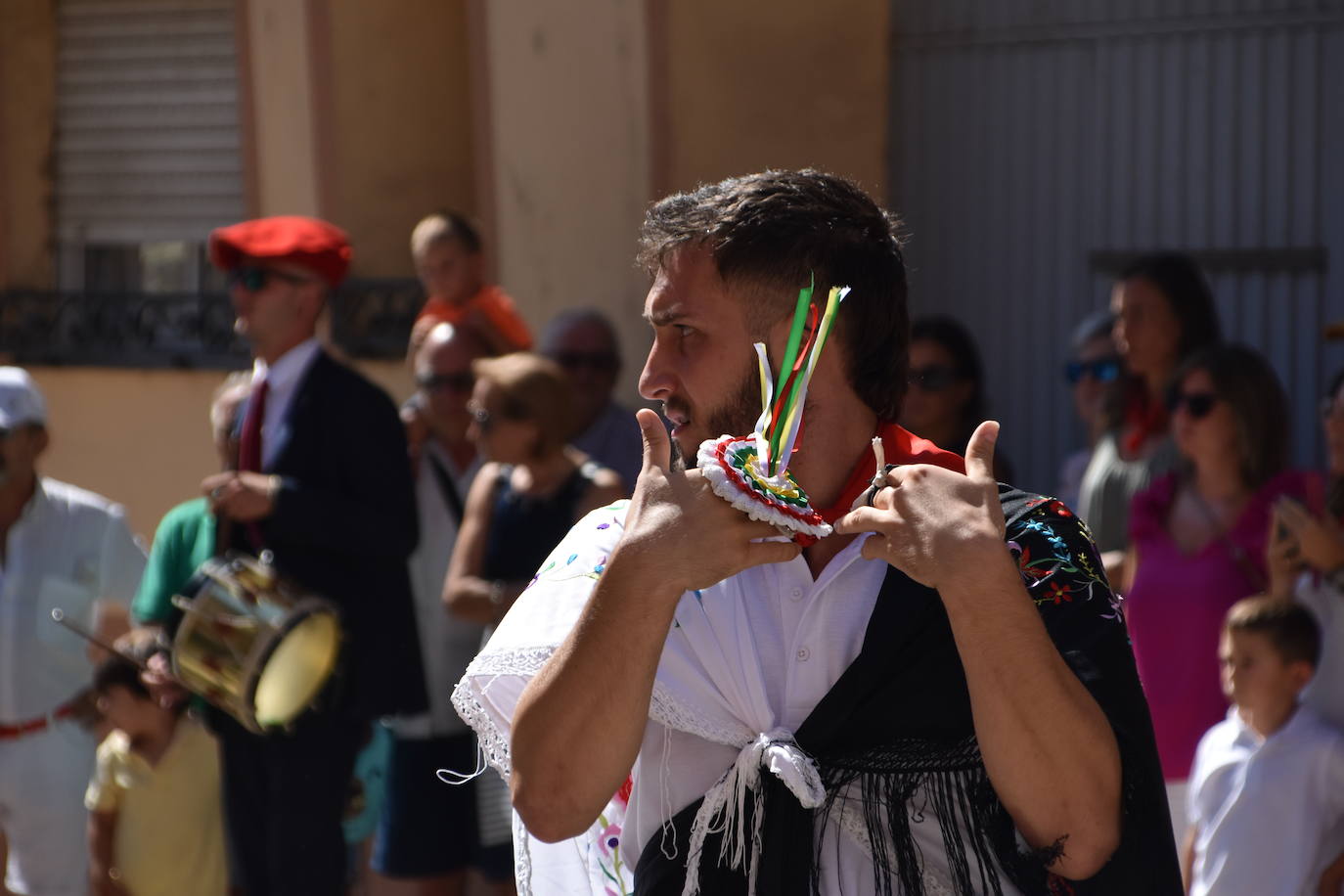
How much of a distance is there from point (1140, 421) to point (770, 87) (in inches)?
89.8

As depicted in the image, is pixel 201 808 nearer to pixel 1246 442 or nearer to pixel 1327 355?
pixel 1246 442

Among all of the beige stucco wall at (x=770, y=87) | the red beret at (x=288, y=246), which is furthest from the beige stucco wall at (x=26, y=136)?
the red beret at (x=288, y=246)

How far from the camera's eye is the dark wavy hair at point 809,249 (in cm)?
Answer: 207

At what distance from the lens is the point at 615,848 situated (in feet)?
7.27

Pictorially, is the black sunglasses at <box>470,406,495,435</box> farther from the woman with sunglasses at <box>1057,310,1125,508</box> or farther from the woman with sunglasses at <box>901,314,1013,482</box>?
the woman with sunglasses at <box>1057,310,1125,508</box>

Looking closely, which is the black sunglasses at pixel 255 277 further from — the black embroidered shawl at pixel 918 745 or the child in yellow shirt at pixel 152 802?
the black embroidered shawl at pixel 918 745

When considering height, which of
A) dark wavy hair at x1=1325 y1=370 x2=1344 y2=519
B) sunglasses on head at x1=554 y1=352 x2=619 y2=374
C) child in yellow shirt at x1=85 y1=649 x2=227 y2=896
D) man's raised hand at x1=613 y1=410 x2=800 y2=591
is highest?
man's raised hand at x1=613 y1=410 x2=800 y2=591

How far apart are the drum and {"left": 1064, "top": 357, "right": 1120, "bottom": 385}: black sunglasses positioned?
2548mm

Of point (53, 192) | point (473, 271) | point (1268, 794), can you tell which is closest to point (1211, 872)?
point (1268, 794)

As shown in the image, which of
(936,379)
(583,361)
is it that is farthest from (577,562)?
(583,361)

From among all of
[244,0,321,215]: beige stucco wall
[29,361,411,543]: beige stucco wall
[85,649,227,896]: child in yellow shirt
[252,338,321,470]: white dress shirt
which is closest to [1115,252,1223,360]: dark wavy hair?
[252,338,321,470]: white dress shirt

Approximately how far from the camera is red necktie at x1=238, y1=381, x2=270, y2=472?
4465mm

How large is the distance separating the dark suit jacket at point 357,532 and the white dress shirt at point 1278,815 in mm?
2012

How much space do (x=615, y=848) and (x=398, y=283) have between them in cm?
575
